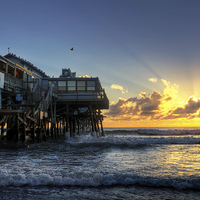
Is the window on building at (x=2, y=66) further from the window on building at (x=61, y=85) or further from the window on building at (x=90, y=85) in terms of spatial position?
the window on building at (x=90, y=85)

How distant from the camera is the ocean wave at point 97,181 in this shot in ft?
19.7

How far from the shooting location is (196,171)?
297 inches

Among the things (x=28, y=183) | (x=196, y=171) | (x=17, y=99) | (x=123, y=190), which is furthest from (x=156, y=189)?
(x=17, y=99)

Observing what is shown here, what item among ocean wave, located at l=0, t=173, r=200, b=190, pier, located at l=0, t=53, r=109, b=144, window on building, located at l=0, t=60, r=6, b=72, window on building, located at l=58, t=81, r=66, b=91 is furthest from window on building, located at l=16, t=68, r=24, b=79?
ocean wave, located at l=0, t=173, r=200, b=190

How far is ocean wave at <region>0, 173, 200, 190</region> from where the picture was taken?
6004mm

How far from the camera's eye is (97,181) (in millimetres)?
6188

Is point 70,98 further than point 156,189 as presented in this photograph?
Yes

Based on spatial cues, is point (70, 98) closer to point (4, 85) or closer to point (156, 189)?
point (4, 85)

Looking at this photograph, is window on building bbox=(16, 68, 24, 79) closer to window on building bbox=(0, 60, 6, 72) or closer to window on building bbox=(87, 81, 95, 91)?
window on building bbox=(0, 60, 6, 72)

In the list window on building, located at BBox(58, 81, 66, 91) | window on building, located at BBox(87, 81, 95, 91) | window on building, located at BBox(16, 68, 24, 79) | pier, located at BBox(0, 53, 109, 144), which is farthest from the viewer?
window on building, located at BBox(58, 81, 66, 91)

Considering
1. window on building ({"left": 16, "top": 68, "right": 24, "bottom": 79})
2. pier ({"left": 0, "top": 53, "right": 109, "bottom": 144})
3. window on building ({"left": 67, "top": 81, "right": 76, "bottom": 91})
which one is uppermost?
window on building ({"left": 16, "top": 68, "right": 24, "bottom": 79})

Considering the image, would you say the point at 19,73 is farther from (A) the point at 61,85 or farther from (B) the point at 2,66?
(A) the point at 61,85

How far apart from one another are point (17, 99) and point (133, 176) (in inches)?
587

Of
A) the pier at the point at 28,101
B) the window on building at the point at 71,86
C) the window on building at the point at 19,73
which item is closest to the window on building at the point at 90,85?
the pier at the point at 28,101
